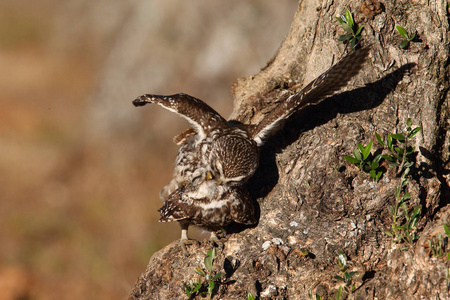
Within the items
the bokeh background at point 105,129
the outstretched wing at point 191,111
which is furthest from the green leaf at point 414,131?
the bokeh background at point 105,129

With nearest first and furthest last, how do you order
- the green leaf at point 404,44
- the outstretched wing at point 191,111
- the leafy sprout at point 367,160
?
the leafy sprout at point 367,160 → the green leaf at point 404,44 → the outstretched wing at point 191,111

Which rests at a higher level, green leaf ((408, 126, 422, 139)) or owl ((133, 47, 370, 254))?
owl ((133, 47, 370, 254))

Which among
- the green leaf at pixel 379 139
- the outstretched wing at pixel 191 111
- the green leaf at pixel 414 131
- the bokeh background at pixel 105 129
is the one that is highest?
the bokeh background at pixel 105 129

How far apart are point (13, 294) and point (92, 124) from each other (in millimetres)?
5129

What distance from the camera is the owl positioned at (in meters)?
4.31

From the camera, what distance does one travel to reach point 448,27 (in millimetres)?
4363

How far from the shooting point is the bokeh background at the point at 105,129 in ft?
31.6

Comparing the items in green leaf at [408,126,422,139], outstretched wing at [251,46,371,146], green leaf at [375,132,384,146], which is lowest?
green leaf at [408,126,422,139]

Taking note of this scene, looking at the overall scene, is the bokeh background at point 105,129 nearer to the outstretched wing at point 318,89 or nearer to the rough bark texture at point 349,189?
the rough bark texture at point 349,189

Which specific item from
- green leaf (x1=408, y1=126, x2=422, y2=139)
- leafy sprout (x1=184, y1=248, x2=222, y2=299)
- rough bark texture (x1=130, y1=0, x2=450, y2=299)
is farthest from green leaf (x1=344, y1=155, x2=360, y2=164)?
leafy sprout (x1=184, y1=248, x2=222, y2=299)

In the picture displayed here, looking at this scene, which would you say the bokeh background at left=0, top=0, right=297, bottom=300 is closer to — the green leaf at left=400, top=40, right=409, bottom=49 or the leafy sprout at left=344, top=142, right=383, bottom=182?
the leafy sprout at left=344, top=142, right=383, bottom=182

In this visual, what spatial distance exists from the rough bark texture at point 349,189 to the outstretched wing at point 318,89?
0.61 feet

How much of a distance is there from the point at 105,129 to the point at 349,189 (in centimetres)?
952

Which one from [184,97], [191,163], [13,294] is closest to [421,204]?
[191,163]
